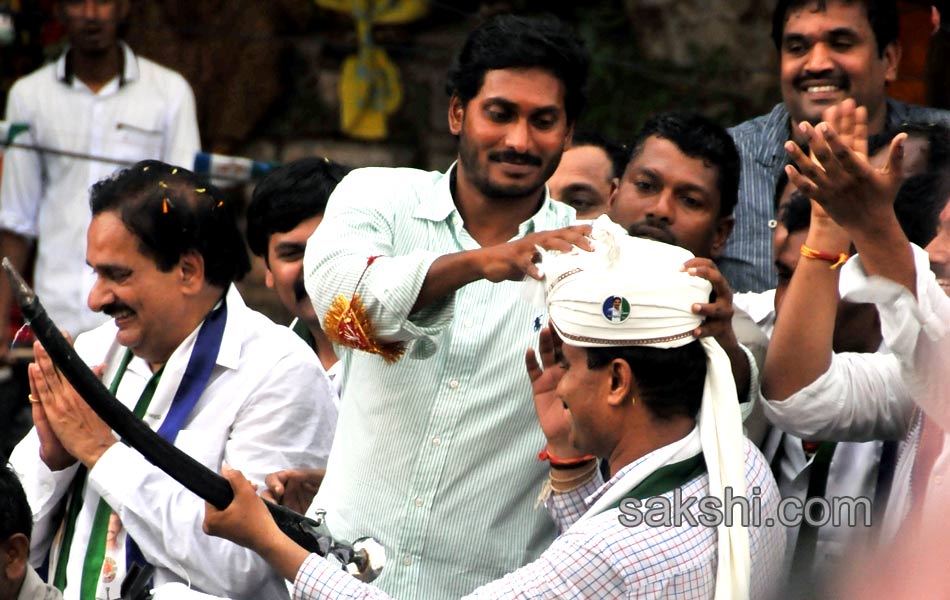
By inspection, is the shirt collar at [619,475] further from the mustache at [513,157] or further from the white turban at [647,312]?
the mustache at [513,157]

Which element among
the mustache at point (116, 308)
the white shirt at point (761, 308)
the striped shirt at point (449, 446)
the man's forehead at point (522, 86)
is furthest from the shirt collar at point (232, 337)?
the white shirt at point (761, 308)

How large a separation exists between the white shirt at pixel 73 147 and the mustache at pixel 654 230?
343 cm

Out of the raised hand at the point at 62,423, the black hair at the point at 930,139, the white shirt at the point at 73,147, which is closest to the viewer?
the raised hand at the point at 62,423

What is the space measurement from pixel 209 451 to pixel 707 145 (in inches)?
60.3

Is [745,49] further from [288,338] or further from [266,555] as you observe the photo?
[266,555]

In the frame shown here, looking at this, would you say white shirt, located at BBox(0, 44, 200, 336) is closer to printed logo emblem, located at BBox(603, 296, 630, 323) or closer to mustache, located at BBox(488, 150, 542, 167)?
mustache, located at BBox(488, 150, 542, 167)

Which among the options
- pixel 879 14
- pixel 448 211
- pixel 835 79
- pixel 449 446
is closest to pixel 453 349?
pixel 449 446

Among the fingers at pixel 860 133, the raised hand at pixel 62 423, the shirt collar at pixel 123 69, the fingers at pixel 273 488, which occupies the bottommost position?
the fingers at pixel 273 488

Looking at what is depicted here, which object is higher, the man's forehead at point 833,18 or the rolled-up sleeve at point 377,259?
the man's forehead at point 833,18

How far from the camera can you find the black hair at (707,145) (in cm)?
387

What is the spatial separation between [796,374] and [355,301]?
1.00 metres

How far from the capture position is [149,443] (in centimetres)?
310

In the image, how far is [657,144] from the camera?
391 centimetres

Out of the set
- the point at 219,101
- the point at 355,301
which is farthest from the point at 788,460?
the point at 219,101
